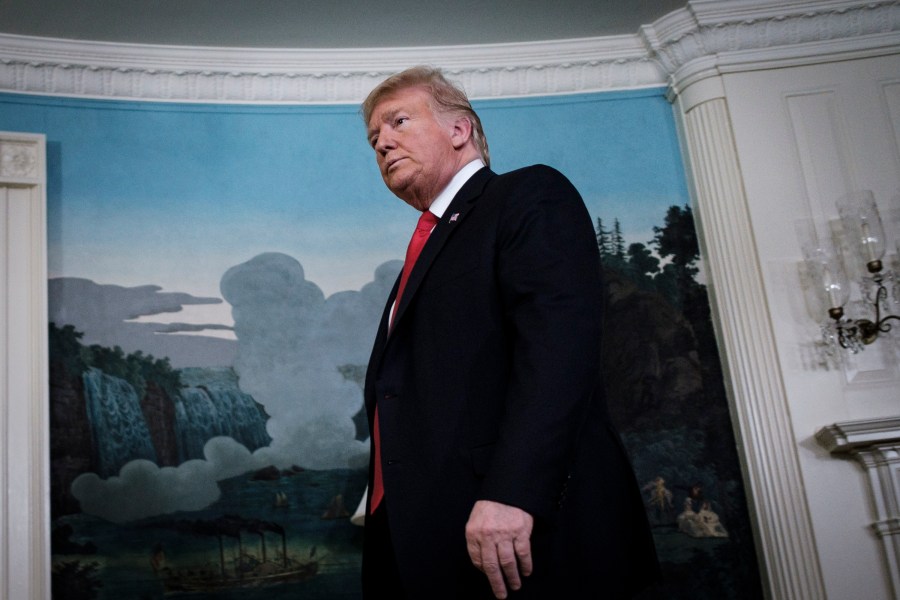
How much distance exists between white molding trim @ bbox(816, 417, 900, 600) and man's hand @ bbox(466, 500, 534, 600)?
3028 millimetres

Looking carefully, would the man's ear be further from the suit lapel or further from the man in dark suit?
the man in dark suit

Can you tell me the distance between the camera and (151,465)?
4465 millimetres

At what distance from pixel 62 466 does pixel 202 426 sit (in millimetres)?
620

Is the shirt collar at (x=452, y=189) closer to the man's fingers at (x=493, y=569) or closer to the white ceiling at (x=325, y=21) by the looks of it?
the man's fingers at (x=493, y=569)

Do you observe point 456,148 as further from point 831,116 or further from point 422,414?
point 831,116

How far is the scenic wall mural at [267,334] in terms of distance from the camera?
4.40m

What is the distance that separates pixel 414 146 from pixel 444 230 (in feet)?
1.18

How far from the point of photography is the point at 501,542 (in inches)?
66.4

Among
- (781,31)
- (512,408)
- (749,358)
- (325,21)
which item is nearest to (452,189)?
(512,408)

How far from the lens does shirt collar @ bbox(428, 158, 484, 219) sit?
2305 mm

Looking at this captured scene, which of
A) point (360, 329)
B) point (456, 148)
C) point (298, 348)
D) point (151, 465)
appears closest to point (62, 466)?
point (151, 465)

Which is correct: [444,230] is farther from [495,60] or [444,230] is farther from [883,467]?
[495,60]

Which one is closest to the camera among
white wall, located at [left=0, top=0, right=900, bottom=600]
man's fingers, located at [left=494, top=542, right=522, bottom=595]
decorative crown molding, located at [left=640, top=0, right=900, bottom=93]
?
man's fingers, located at [left=494, top=542, right=522, bottom=595]

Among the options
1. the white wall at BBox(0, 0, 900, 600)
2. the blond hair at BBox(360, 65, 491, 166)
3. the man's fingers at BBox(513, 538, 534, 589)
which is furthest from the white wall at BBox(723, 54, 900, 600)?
the man's fingers at BBox(513, 538, 534, 589)
